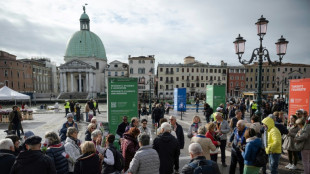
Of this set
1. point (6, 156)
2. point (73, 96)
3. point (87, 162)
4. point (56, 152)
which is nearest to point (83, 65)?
point (73, 96)

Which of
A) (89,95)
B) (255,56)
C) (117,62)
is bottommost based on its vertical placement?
(89,95)

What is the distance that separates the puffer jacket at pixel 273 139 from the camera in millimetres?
4536

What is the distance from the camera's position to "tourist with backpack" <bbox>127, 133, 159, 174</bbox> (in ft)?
10.5

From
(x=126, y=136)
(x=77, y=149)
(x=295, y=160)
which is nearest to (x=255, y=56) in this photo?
(x=295, y=160)

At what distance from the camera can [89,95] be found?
181 feet

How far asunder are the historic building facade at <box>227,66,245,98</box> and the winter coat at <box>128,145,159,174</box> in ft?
201

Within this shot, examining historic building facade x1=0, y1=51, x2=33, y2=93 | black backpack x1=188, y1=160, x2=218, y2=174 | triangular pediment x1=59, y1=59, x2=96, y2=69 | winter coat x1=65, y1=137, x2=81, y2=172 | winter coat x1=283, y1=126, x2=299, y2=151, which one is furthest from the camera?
triangular pediment x1=59, y1=59, x2=96, y2=69

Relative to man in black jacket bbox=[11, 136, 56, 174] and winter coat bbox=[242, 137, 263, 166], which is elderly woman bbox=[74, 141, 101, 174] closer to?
man in black jacket bbox=[11, 136, 56, 174]

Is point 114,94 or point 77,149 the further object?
point 114,94

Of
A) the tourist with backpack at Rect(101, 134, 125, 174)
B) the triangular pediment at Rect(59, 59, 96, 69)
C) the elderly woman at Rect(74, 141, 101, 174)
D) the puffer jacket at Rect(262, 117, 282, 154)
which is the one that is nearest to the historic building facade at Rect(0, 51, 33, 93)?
the triangular pediment at Rect(59, 59, 96, 69)

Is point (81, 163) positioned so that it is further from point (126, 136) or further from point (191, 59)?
point (191, 59)

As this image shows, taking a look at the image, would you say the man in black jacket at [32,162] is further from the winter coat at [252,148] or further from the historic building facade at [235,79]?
the historic building facade at [235,79]

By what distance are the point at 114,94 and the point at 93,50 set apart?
208 ft

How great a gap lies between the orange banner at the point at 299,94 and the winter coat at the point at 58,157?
10.7 meters
